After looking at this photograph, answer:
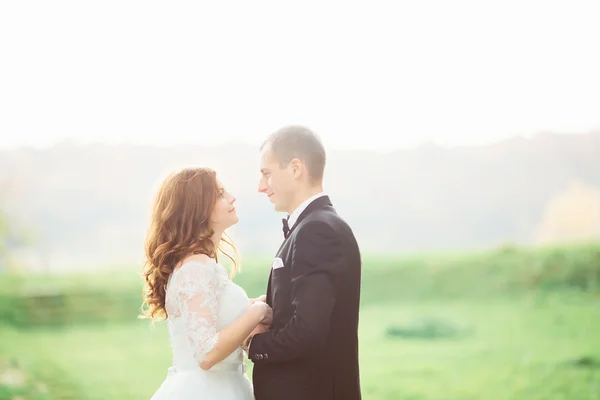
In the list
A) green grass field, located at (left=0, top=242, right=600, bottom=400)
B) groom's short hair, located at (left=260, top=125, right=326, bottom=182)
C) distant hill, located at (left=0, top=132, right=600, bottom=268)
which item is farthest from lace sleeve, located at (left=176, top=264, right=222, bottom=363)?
distant hill, located at (left=0, top=132, right=600, bottom=268)

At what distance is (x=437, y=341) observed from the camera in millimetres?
8203

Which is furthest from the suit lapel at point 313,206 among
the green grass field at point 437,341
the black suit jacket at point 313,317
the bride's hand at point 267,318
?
the green grass field at point 437,341

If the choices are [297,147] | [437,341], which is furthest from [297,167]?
[437,341]

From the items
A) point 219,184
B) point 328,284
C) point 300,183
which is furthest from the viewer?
point 219,184

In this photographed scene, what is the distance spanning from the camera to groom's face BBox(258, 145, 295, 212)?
87.4 inches

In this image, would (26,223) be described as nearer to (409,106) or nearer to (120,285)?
(120,285)

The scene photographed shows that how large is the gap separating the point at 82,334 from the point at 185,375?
628 cm

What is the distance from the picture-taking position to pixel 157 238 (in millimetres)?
2314

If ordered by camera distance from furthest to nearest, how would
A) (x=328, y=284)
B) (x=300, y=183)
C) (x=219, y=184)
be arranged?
(x=219, y=184), (x=300, y=183), (x=328, y=284)

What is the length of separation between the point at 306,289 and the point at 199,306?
0.38m

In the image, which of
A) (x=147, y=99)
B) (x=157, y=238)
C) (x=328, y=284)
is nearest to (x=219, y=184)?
(x=157, y=238)

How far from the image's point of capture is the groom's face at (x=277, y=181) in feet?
7.29

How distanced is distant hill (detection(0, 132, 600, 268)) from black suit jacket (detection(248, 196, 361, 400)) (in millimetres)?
5540

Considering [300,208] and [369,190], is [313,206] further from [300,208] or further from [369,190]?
[369,190]
